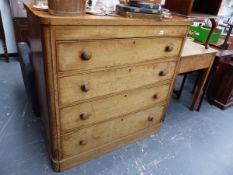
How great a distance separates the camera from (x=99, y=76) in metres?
1.07

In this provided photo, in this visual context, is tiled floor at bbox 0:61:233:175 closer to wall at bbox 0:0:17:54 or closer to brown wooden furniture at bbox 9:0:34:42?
brown wooden furniture at bbox 9:0:34:42

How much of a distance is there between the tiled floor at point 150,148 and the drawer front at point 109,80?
0.61m

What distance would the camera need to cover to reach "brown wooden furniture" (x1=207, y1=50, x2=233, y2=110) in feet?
6.72

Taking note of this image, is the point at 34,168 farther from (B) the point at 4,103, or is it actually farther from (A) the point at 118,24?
(A) the point at 118,24

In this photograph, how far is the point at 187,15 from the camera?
1343mm

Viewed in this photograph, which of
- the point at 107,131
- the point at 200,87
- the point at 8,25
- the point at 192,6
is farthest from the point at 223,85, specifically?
the point at 8,25

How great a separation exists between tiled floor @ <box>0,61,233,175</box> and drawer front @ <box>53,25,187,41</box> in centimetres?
96

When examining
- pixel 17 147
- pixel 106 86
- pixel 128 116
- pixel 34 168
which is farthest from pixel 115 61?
pixel 17 147

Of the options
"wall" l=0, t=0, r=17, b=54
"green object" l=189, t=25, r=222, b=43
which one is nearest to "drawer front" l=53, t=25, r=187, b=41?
"green object" l=189, t=25, r=222, b=43

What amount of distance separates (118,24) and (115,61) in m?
0.21

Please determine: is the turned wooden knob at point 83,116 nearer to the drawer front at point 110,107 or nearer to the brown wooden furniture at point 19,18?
the drawer front at point 110,107

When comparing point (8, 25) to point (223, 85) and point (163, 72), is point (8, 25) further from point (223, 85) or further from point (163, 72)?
point (223, 85)

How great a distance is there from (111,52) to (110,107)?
404 mm

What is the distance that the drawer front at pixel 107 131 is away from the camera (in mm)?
1240
